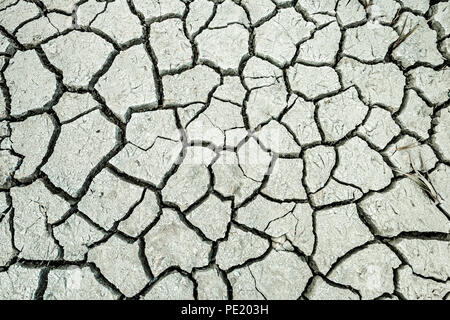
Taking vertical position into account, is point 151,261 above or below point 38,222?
below

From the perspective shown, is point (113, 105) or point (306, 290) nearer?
point (306, 290)

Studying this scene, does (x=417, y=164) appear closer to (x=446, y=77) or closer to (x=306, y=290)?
(x=446, y=77)

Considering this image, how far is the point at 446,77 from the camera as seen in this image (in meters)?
2.41

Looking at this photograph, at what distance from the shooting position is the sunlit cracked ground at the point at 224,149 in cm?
196

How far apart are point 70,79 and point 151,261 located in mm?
1239

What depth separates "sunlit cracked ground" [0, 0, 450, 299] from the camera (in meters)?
1.96

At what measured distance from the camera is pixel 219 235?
2035mm

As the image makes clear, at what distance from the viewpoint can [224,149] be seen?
2.25m

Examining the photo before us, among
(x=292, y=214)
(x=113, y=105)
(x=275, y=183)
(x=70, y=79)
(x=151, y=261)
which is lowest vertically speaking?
(x=151, y=261)
